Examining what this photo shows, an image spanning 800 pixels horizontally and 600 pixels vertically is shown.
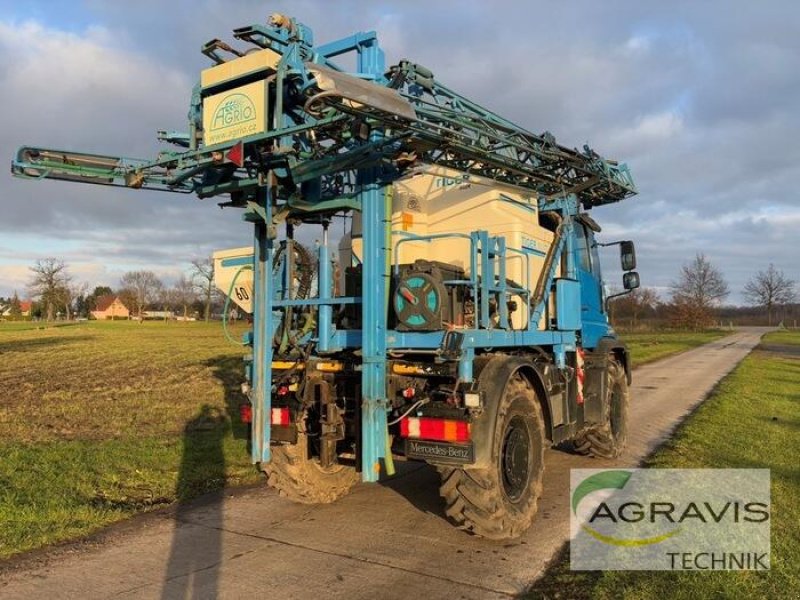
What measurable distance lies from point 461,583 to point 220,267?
3.53 metres

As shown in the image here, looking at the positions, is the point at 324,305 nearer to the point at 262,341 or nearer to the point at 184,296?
the point at 262,341

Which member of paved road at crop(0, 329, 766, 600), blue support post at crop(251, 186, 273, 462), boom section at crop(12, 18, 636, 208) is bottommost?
paved road at crop(0, 329, 766, 600)

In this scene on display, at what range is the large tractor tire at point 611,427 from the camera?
25.3 feet

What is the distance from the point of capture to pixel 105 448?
8.14m

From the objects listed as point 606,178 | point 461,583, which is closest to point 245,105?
point 461,583

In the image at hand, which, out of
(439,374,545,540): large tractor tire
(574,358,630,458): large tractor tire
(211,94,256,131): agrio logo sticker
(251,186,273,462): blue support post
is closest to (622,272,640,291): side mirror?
(574,358,630,458): large tractor tire

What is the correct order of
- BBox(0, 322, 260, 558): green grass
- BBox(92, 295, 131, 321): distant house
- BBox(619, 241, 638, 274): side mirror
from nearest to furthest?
BBox(0, 322, 260, 558): green grass < BBox(619, 241, 638, 274): side mirror < BBox(92, 295, 131, 321): distant house

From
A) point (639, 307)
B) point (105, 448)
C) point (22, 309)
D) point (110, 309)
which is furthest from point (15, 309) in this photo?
point (105, 448)

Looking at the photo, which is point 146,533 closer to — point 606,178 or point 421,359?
point 421,359

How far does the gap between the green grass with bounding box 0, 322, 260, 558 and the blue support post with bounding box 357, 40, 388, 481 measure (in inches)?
96.2

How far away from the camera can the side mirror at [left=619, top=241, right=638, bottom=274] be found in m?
8.45

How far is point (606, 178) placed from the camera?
7.64 m

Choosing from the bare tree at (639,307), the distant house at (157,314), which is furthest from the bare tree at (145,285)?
the bare tree at (639,307)

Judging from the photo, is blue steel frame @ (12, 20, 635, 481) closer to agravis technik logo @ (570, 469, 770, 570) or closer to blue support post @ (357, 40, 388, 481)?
blue support post @ (357, 40, 388, 481)
